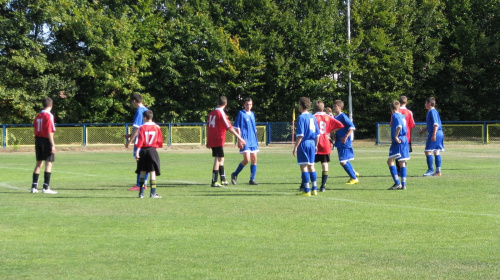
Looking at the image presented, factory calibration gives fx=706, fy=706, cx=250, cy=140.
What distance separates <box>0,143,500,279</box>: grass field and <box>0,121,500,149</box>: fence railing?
25.0m

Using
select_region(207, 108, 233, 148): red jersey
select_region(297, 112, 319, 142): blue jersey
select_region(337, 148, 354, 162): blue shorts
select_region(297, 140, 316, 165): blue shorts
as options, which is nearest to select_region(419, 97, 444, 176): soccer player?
select_region(337, 148, 354, 162): blue shorts

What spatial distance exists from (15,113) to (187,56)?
1123 cm

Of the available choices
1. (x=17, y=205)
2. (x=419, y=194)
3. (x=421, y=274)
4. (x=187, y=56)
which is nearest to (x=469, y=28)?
(x=187, y=56)

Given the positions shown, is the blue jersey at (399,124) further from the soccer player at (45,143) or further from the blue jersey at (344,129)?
the soccer player at (45,143)

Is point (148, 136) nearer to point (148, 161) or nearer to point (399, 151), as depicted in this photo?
point (148, 161)

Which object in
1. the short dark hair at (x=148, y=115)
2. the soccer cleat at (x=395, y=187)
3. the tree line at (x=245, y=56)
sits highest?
the tree line at (x=245, y=56)

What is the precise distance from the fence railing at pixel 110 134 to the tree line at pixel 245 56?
2146 mm

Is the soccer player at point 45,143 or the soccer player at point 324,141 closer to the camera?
the soccer player at point 45,143

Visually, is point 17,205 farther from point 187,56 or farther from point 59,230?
point 187,56

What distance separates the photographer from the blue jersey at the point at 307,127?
1320 centimetres

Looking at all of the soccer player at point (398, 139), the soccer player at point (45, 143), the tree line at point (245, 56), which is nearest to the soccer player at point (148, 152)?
the soccer player at point (45, 143)

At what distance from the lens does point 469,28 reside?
157ft

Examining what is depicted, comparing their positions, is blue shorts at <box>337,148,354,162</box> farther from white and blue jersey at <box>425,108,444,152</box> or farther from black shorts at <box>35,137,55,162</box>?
black shorts at <box>35,137,55,162</box>

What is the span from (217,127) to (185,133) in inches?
1073
